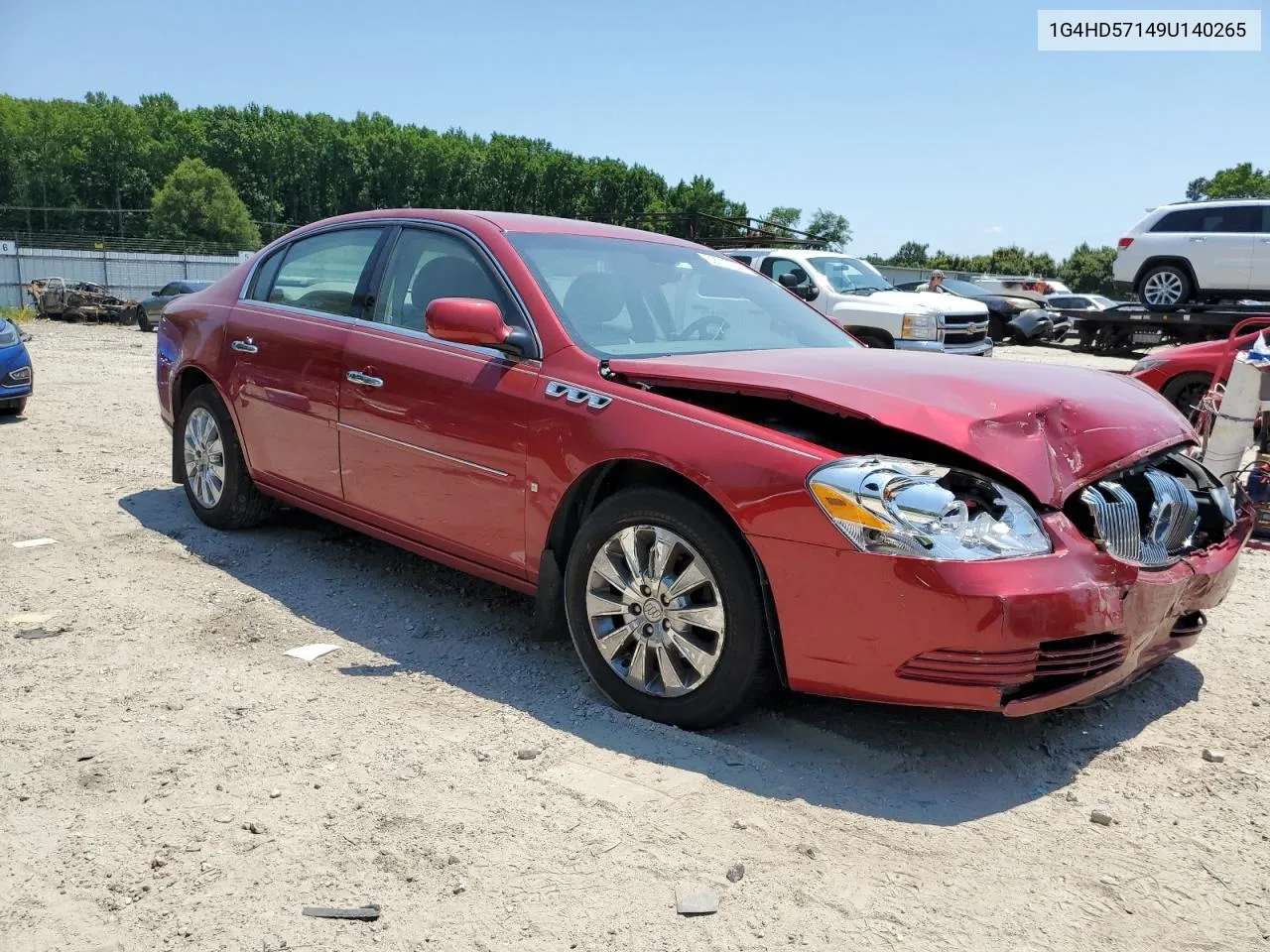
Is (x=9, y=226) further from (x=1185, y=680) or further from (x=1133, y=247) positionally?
(x=1185, y=680)

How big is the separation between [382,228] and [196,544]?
2.06m

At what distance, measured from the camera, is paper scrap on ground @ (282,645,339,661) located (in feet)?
13.3

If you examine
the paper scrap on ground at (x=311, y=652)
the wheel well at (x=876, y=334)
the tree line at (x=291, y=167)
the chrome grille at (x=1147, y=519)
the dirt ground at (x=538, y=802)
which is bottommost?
the dirt ground at (x=538, y=802)

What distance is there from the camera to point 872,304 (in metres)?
13.1

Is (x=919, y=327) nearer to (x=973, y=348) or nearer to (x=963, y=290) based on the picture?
(x=973, y=348)

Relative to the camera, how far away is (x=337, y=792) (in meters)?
2.98

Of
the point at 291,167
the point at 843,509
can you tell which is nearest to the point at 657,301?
A: the point at 843,509

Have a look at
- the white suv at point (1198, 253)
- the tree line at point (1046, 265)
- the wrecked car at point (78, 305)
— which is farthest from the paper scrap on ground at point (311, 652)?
the tree line at point (1046, 265)

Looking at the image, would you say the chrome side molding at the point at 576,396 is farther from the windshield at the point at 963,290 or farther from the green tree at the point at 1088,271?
the green tree at the point at 1088,271

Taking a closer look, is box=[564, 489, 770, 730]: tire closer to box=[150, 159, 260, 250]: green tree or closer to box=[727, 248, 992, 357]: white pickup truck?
box=[727, 248, 992, 357]: white pickup truck

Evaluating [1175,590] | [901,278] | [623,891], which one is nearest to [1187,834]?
[1175,590]

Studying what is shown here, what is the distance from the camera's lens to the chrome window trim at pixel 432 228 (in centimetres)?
397

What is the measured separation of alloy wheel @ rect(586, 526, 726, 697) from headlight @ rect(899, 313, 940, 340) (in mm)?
10021

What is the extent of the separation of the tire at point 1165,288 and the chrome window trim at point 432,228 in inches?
611
